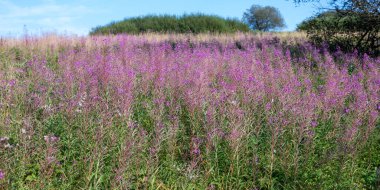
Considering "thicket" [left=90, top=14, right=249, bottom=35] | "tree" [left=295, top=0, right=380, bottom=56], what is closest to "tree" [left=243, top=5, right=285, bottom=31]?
"thicket" [left=90, top=14, right=249, bottom=35]

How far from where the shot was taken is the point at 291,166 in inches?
169

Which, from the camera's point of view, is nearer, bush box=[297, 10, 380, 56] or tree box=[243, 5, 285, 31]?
bush box=[297, 10, 380, 56]

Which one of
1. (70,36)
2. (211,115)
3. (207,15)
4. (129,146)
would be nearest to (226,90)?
(211,115)

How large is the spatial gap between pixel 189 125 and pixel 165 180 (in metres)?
1.42

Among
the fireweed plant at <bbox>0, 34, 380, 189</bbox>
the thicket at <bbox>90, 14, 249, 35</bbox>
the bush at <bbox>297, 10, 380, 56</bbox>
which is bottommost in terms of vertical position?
the fireweed plant at <bbox>0, 34, 380, 189</bbox>

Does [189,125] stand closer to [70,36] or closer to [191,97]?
[191,97]

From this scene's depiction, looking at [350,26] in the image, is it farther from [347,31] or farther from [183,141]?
[183,141]

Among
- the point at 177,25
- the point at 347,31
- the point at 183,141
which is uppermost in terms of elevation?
the point at 177,25

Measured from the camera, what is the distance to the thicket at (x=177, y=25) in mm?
29188

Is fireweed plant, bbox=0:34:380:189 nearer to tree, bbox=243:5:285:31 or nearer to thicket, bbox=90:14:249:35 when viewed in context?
thicket, bbox=90:14:249:35

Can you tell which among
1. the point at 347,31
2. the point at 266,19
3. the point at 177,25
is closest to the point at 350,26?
the point at 347,31

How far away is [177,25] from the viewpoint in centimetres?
2984

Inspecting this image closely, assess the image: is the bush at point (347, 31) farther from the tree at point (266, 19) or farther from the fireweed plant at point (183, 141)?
the tree at point (266, 19)

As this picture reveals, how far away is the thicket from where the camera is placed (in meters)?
29.2
